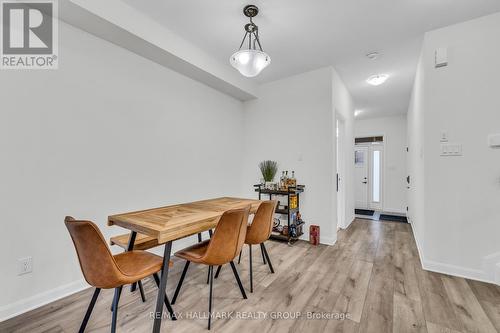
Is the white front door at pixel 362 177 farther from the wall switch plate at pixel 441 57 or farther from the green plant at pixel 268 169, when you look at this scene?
the wall switch plate at pixel 441 57

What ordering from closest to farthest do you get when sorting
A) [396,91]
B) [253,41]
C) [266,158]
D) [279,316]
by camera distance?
[279,316], [253,41], [266,158], [396,91]

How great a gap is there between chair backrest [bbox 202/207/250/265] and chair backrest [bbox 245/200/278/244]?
43 centimetres

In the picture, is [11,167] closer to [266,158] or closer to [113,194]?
[113,194]

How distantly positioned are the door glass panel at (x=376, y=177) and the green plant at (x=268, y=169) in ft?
13.0

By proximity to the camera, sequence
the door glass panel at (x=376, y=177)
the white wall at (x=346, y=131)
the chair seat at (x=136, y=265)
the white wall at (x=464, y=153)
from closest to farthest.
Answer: the chair seat at (x=136, y=265) → the white wall at (x=464, y=153) → the white wall at (x=346, y=131) → the door glass panel at (x=376, y=177)

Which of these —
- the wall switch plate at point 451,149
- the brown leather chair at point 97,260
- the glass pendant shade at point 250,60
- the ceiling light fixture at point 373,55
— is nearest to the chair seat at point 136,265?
the brown leather chair at point 97,260

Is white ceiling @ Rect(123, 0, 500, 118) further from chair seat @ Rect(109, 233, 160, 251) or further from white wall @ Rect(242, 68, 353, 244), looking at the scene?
chair seat @ Rect(109, 233, 160, 251)

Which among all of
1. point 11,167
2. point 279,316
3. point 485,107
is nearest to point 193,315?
point 279,316

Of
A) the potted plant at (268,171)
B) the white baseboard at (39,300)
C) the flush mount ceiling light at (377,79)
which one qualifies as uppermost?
the flush mount ceiling light at (377,79)

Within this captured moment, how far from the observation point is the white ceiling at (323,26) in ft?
7.04

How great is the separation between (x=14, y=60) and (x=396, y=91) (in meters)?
5.48

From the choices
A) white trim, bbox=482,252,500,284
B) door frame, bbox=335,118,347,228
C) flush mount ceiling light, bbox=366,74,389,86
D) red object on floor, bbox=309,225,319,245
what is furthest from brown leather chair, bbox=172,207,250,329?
flush mount ceiling light, bbox=366,74,389,86

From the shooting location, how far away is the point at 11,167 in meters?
1.77

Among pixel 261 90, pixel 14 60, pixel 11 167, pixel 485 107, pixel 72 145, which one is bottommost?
pixel 11 167
